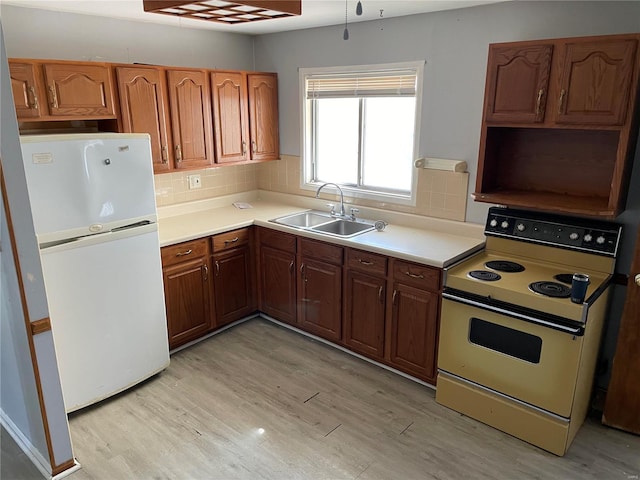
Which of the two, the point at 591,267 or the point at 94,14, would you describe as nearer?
the point at 591,267

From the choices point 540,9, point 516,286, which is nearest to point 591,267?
point 516,286

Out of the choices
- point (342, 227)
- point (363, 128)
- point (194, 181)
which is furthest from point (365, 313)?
point (194, 181)

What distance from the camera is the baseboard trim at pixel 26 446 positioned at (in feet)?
7.60

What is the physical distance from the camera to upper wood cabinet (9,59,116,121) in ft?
8.52

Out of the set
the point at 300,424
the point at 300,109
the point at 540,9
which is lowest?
the point at 300,424

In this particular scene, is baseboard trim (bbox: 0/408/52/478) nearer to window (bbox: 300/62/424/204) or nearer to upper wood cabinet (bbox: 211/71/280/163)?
upper wood cabinet (bbox: 211/71/280/163)

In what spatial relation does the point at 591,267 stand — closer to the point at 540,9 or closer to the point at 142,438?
the point at 540,9

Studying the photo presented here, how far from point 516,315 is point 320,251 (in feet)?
4.59

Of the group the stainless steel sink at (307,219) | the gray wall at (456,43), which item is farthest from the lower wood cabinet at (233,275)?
the gray wall at (456,43)

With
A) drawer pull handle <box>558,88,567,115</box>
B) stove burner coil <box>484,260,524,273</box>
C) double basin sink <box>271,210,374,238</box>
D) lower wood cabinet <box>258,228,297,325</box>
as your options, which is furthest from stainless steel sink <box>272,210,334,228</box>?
drawer pull handle <box>558,88,567,115</box>

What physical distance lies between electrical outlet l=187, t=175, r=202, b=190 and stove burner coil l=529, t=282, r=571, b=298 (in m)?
2.70

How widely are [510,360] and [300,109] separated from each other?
2565 mm

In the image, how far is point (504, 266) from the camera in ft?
8.95

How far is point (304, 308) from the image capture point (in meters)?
3.57
